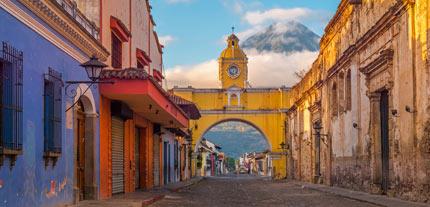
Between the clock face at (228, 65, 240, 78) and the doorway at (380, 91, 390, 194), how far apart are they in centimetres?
4233

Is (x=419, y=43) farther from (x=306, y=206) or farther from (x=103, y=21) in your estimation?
(x=103, y=21)

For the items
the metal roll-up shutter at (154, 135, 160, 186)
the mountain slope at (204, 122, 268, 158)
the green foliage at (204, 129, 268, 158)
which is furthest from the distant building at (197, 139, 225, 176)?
the green foliage at (204, 129, 268, 158)

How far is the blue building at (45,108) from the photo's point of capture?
9.15 metres

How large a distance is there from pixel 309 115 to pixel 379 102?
16186mm

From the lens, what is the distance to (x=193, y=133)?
55.6m

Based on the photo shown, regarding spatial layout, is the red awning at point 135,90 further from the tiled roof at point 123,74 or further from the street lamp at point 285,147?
the street lamp at point 285,147

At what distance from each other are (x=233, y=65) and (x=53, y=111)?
170 ft

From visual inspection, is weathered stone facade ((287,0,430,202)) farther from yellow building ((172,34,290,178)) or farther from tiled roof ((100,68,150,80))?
yellow building ((172,34,290,178))

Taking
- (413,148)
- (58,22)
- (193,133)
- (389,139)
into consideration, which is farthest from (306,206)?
(193,133)

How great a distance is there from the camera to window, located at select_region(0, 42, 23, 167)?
9.02 metres

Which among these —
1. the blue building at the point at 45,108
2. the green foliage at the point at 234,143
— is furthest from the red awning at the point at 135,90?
the green foliage at the point at 234,143

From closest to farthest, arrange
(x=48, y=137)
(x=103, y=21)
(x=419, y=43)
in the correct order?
1. (x=48, y=137)
2. (x=419, y=43)
3. (x=103, y=21)

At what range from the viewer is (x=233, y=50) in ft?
210

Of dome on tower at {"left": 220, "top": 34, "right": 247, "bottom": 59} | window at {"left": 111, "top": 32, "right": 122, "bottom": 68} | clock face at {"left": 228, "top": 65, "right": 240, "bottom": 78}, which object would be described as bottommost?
window at {"left": 111, "top": 32, "right": 122, "bottom": 68}
